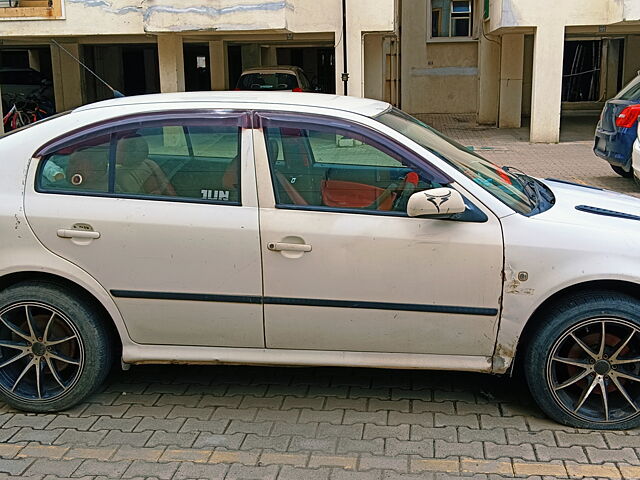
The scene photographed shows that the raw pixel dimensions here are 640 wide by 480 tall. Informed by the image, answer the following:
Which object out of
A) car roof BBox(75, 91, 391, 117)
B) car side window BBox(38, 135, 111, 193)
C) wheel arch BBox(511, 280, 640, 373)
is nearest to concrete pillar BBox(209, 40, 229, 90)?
car roof BBox(75, 91, 391, 117)

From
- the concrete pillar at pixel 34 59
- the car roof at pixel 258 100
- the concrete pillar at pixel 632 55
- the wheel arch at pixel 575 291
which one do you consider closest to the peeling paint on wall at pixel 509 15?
the concrete pillar at pixel 632 55

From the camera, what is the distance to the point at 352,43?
58.1ft

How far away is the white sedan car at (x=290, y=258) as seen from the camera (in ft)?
13.4

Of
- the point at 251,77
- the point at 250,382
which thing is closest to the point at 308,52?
the point at 251,77

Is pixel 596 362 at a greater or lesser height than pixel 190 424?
greater

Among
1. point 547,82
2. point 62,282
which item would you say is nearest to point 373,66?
point 547,82

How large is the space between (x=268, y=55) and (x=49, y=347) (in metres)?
24.6

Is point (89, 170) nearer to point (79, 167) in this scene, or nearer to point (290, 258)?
point (79, 167)

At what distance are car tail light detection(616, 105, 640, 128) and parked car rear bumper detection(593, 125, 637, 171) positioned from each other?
74mm

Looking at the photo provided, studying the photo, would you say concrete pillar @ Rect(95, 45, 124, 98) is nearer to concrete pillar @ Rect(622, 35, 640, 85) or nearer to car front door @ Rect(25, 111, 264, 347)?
concrete pillar @ Rect(622, 35, 640, 85)

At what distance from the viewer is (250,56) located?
25641 millimetres

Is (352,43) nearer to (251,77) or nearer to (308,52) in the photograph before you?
(251,77)

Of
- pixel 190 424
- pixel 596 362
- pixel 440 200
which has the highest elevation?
pixel 440 200

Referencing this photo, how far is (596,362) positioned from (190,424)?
217cm
